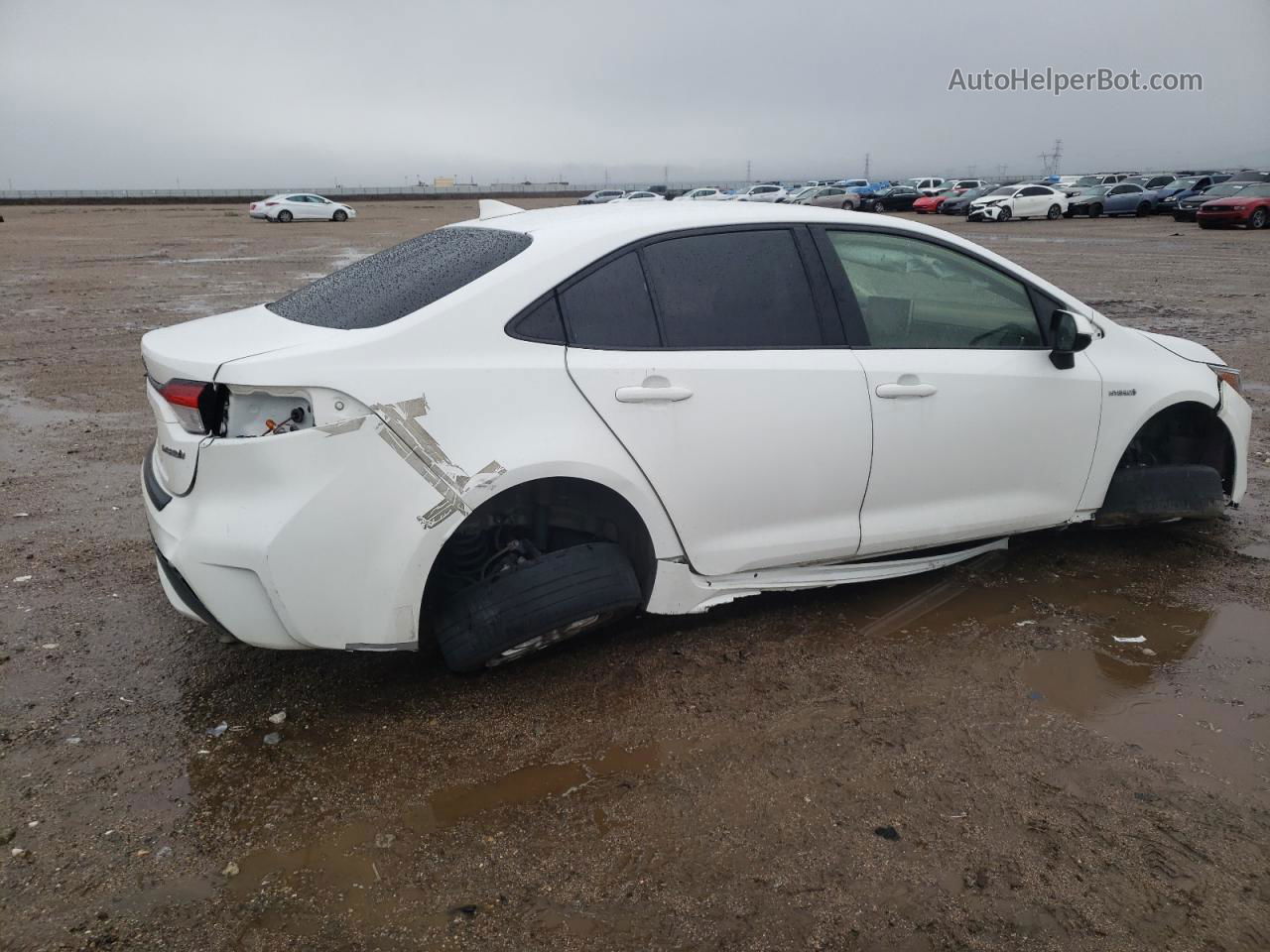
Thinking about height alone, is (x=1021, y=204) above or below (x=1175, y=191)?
below

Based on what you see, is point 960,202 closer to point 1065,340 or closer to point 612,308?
point 1065,340

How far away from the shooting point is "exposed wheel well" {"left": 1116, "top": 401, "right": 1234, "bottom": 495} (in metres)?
4.55

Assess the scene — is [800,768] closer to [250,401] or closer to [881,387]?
[881,387]

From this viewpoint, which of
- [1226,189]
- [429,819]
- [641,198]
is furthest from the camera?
[1226,189]

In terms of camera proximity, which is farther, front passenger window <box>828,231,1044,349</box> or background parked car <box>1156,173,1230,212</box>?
background parked car <box>1156,173,1230,212</box>

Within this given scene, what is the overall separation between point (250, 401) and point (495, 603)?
0.99 m

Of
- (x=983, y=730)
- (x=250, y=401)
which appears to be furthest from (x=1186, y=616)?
(x=250, y=401)

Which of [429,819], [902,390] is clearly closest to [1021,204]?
[902,390]

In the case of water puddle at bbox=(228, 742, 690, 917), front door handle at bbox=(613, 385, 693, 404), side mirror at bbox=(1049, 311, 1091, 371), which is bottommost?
water puddle at bbox=(228, 742, 690, 917)

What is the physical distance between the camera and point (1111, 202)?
40.8m

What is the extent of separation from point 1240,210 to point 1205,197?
3391 millimetres

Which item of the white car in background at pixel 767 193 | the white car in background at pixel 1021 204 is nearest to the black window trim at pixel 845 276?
the white car in background at pixel 1021 204

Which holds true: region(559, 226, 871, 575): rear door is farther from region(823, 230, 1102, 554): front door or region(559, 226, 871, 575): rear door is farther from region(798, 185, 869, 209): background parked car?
region(798, 185, 869, 209): background parked car

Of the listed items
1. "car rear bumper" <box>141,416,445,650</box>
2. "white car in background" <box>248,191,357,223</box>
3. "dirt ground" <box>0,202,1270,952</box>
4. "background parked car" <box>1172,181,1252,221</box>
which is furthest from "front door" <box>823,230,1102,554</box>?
"white car in background" <box>248,191,357,223</box>
